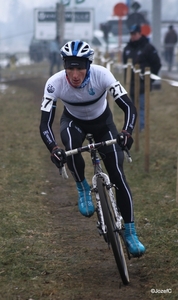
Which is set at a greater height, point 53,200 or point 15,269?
point 15,269

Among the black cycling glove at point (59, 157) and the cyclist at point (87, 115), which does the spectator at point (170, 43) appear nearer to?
the cyclist at point (87, 115)

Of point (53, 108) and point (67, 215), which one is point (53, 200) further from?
point (53, 108)

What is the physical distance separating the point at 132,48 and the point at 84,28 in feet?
73.2

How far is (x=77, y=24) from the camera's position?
35219 millimetres

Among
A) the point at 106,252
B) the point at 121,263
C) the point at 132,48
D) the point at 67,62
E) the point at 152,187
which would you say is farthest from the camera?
the point at 132,48

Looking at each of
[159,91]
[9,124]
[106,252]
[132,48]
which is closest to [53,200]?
[106,252]

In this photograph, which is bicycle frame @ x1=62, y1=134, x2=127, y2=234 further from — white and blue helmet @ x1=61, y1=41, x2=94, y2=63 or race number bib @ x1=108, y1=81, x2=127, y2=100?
white and blue helmet @ x1=61, y1=41, x2=94, y2=63

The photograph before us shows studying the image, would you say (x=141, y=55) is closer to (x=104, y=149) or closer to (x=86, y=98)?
(x=86, y=98)

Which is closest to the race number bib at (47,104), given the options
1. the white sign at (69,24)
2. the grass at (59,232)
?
the grass at (59,232)

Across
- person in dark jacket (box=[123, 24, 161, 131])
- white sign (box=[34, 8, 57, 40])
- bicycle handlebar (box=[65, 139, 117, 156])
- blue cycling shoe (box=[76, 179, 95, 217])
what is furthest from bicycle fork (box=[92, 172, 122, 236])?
white sign (box=[34, 8, 57, 40])

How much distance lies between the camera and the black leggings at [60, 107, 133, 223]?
610cm

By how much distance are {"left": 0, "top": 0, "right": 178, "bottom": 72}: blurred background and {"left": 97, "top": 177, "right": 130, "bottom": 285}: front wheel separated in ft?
55.5

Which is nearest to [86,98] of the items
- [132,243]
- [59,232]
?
[132,243]

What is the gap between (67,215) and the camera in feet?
26.4
